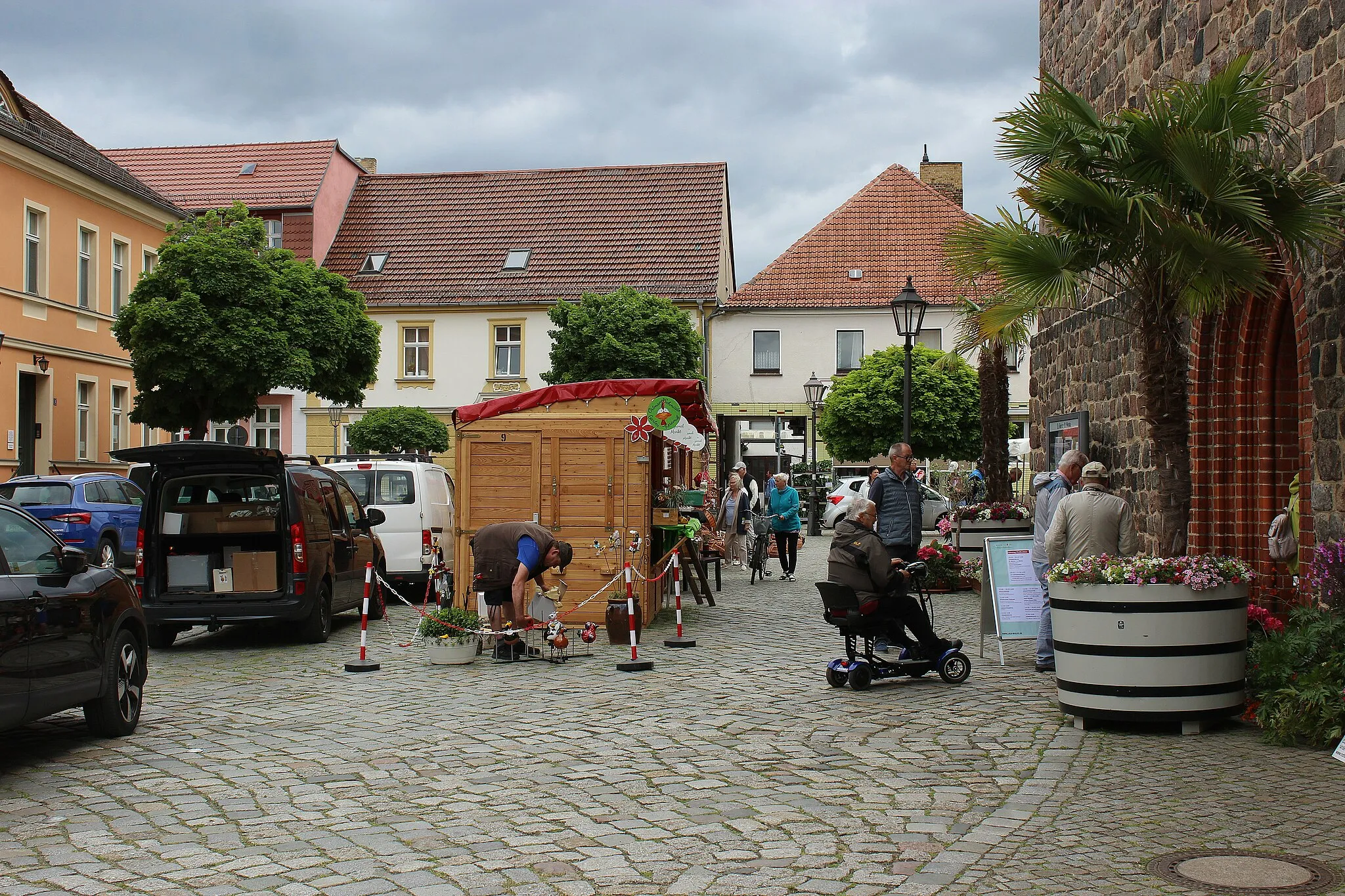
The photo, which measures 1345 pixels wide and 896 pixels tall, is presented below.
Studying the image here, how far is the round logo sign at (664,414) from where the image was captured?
1470cm

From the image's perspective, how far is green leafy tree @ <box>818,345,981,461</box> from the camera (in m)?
42.4

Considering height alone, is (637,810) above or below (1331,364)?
below

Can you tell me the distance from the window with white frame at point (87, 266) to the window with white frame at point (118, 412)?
2560 mm

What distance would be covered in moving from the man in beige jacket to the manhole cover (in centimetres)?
473

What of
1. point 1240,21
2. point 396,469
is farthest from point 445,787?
point 396,469

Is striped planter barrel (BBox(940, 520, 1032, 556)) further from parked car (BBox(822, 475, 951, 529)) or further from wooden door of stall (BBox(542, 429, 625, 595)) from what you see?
parked car (BBox(822, 475, 951, 529))

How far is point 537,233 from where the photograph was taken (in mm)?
48750

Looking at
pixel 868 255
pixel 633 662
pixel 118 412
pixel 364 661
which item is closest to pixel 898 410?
pixel 868 255

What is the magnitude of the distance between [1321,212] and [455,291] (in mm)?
39388

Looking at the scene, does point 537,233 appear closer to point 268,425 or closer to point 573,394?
point 268,425

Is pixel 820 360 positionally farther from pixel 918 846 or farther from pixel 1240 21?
pixel 918 846

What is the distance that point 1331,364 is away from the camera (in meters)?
9.59

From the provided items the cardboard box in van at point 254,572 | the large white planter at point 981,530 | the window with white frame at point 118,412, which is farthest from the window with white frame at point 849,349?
the cardboard box in van at point 254,572

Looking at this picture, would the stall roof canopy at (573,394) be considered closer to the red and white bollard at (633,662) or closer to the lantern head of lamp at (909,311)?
the red and white bollard at (633,662)
